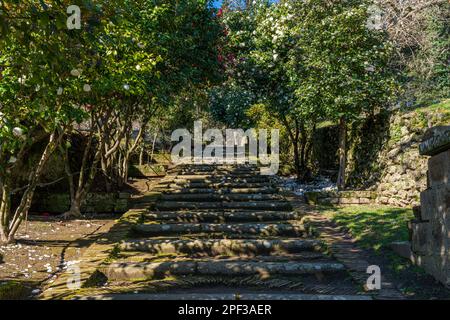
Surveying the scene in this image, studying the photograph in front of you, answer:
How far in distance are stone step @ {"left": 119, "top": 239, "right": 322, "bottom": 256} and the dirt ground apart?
2.83 feet

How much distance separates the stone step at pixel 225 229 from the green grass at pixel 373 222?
94 cm

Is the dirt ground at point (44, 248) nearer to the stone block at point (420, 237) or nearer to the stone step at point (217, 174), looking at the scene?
the stone block at point (420, 237)

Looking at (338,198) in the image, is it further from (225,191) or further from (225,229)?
(225,229)

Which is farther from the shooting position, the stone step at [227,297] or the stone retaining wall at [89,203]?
the stone retaining wall at [89,203]

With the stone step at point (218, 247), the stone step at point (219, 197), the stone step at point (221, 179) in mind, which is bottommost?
the stone step at point (218, 247)

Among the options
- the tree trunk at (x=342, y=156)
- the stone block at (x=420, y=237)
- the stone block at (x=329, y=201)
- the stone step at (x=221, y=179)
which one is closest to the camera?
the stone block at (x=420, y=237)

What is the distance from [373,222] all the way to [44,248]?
17.4 feet

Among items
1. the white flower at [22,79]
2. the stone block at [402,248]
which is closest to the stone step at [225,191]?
the stone block at [402,248]

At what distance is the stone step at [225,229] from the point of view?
6.77 m

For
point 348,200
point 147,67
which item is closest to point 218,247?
point 147,67

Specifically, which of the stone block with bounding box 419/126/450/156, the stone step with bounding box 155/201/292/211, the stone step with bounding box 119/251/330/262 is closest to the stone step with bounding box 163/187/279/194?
the stone step with bounding box 155/201/292/211

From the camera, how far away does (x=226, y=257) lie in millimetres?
5785

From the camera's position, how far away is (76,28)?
143 inches

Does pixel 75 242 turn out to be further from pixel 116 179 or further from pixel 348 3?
pixel 348 3
